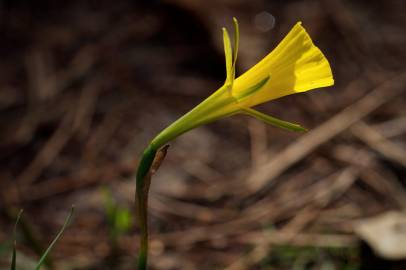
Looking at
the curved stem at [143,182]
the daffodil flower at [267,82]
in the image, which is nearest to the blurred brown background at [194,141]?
the curved stem at [143,182]

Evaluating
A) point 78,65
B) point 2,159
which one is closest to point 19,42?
point 78,65

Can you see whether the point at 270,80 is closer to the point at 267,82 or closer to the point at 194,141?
the point at 267,82

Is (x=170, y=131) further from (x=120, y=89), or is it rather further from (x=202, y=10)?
(x=202, y=10)

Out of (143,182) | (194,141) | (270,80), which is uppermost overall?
(270,80)

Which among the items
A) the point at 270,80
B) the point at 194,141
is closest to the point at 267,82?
the point at 270,80

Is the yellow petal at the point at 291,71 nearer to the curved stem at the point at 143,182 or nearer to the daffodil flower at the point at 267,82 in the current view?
the daffodil flower at the point at 267,82

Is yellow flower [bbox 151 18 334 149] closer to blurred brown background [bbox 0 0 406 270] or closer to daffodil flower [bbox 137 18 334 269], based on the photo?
daffodil flower [bbox 137 18 334 269]
